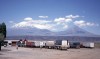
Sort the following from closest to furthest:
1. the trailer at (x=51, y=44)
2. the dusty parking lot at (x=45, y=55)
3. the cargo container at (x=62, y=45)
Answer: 1. the dusty parking lot at (x=45, y=55)
2. the cargo container at (x=62, y=45)
3. the trailer at (x=51, y=44)

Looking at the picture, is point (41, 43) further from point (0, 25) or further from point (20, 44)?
point (0, 25)

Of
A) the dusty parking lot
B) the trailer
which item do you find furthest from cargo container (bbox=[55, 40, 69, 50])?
the dusty parking lot

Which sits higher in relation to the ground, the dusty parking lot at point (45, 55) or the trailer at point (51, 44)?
the trailer at point (51, 44)

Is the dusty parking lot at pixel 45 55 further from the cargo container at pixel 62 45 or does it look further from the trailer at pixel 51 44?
the trailer at pixel 51 44

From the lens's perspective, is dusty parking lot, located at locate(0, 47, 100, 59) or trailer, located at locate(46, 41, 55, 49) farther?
trailer, located at locate(46, 41, 55, 49)

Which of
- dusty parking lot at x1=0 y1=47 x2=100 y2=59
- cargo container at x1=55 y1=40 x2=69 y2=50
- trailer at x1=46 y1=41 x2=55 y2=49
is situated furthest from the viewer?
trailer at x1=46 y1=41 x2=55 y2=49

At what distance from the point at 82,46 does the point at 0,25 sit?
44671 millimetres

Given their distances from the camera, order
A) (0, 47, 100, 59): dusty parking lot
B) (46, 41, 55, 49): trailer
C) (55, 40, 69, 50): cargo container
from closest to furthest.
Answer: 1. (0, 47, 100, 59): dusty parking lot
2. (55, 40, 69, 50): cargo container
3. (46, 41, 55, 49): trailer

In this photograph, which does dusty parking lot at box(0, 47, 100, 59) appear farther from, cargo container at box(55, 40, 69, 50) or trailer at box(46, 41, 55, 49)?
trailer at box(46, 41, 55, 49)

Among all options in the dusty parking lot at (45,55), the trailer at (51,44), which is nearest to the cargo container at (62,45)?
the trailer at (51,44)

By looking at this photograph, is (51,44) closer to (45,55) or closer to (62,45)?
(62,45)

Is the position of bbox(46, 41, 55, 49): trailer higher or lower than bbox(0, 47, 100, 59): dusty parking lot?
higher

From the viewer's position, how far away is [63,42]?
90.0 m

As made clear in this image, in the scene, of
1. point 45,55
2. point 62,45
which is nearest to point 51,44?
point 62,45
